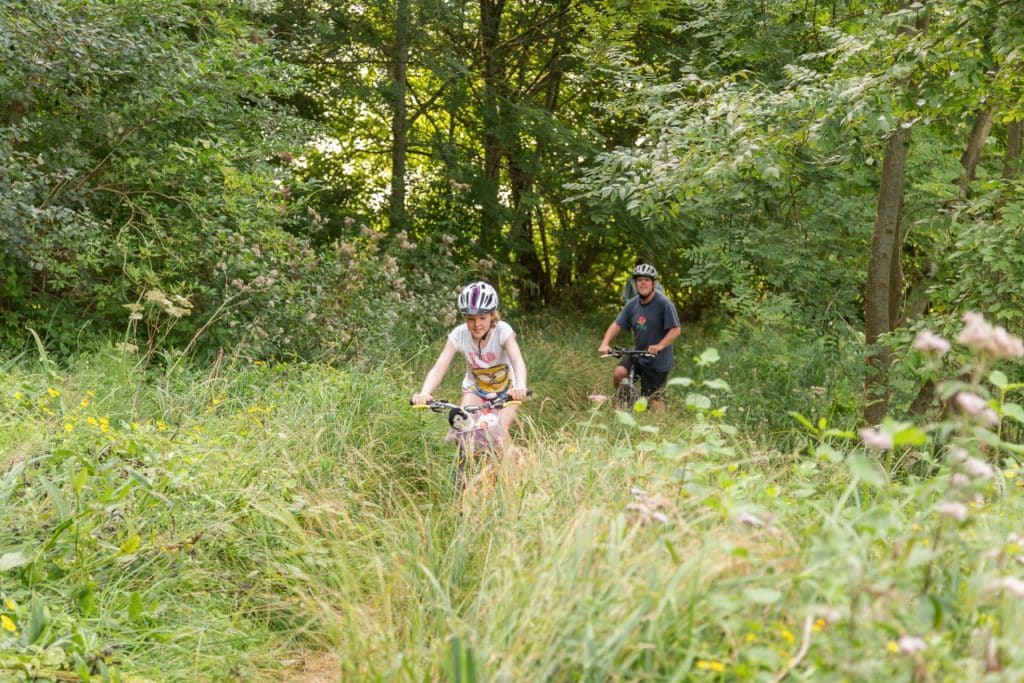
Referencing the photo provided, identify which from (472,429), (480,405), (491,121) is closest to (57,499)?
(472,429)

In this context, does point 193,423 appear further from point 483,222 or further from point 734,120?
point 483,222

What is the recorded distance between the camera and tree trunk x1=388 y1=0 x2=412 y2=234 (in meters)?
15.3

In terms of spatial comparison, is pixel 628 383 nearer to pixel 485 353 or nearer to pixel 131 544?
pixel 485 353

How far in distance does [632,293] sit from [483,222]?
240 inches

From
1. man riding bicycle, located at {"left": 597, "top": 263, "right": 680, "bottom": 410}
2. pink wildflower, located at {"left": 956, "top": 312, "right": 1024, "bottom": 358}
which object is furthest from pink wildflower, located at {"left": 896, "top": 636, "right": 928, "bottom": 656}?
man riding bicycle, located at {"left": 597, "top": 263, "right": 680, "bottom": 410}

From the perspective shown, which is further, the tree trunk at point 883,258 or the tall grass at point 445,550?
the tree trunk at point 883,258

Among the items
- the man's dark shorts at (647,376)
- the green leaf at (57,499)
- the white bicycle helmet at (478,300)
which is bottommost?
the man's dark shorts at (647,376)

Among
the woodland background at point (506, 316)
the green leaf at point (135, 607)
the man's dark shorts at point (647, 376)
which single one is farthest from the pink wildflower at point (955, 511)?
the man's dark shorts at point (647, 376)

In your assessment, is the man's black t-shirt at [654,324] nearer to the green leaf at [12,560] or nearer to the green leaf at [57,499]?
the green leaf at [57,499]

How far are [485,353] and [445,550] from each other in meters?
2.19

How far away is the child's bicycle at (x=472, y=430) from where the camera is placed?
6398 mm

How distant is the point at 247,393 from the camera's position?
27.9 feet

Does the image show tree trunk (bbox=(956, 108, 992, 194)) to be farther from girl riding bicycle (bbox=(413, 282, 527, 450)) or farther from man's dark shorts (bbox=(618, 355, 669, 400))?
girl riding bicycle (bbox=(413, 282, 527, 450))

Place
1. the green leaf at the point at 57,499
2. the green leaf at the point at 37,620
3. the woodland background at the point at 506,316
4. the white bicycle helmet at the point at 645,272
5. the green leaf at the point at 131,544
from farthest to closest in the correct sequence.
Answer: the white bicycle helmet at the point at 645,272
the green leaf at the point at 57,499
the green leaf at the point at 131,544
the green leaf at the point at 37,620
the woodland background at the point at 506,316
